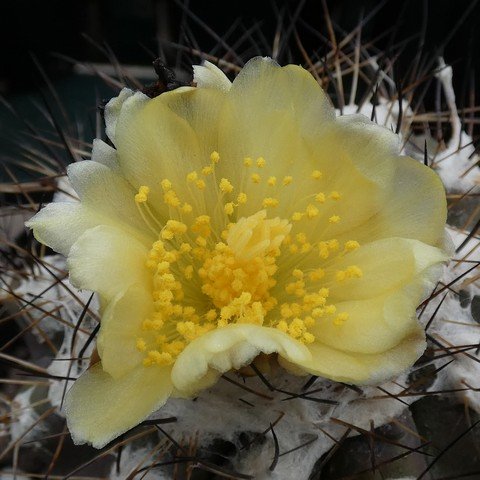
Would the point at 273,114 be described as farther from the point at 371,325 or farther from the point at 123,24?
the point at 123,24

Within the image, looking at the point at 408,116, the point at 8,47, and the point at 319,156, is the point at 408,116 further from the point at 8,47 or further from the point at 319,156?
the point at 8,47

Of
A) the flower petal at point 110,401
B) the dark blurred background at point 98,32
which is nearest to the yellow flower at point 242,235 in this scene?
the flower petal at point 110,401

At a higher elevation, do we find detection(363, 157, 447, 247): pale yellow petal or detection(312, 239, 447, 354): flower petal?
detection(363, 157, 447, 247): pale yellow petal

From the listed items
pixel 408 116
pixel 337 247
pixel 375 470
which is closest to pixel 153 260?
pixel 337 247

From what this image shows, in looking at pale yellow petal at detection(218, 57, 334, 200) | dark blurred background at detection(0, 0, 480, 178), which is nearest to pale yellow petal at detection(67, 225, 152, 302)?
pale yellow petal at detection(218, 57, 334, 200)

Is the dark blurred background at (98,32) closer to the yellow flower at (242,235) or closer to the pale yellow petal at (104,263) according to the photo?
the yellow flower at (242,235)

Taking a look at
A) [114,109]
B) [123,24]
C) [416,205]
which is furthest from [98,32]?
[416,205]

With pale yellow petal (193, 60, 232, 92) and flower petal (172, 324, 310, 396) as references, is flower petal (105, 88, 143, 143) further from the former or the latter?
flower petal (172, 324, 310, 396)
